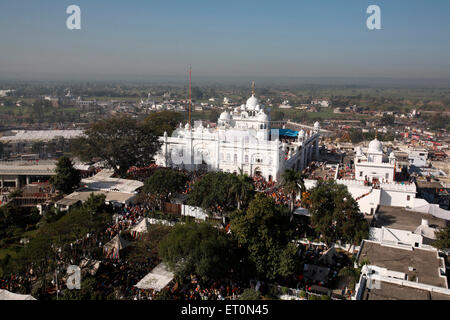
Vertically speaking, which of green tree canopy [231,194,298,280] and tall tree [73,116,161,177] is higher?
tall tree [73,116,161,177]

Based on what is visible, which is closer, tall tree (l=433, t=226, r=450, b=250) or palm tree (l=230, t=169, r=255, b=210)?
tall tree (l=433, t=226, r=450, b=250)

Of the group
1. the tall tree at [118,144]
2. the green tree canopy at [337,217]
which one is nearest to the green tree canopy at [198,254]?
the green tree canopy at [337,217]

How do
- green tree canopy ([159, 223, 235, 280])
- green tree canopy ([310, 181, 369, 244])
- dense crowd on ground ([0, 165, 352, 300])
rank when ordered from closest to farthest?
green tree canopy ([159, 223, 235, 280]) → dense crowd on ground ([0, 165, 352, 300]) → green tree canopy ([310, 181, 369, 244])

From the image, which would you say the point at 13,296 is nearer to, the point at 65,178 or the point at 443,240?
the point at 65,178

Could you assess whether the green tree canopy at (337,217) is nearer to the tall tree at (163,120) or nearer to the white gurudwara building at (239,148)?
the white gurudwara building at (239,148)

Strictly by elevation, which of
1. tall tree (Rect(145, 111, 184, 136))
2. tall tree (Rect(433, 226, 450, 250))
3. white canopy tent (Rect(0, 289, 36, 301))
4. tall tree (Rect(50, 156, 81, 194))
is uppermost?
tall tree (Rect(145, 111, 184, 136))

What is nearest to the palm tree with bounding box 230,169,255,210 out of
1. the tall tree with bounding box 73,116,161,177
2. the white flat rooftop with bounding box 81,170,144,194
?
the white flat rooftop with bounding box 81,170,144,194

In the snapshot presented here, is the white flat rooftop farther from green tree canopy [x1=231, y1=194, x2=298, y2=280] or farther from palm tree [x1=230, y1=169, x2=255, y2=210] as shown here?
green tree canopy [x1=231, y1=194, x2=298, y2=280]
